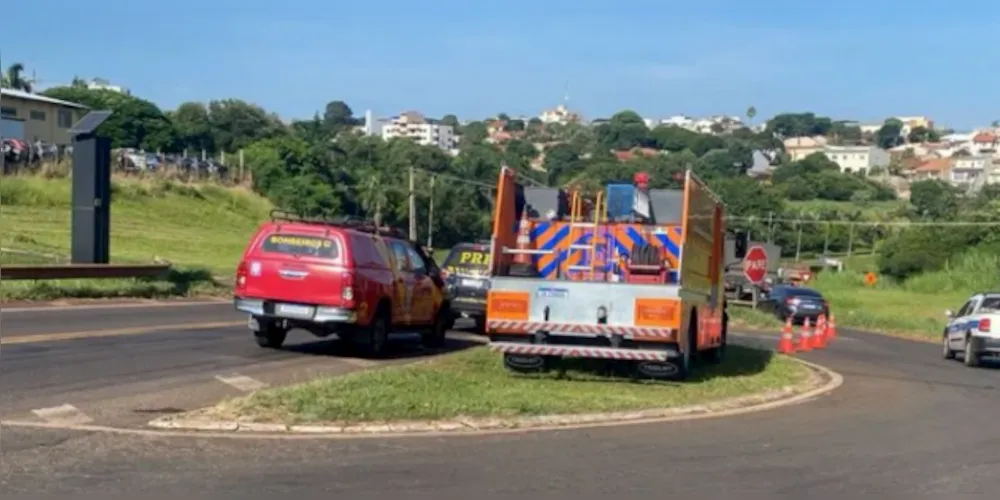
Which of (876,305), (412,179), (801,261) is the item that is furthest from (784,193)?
(412,179)

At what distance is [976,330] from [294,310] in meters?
15.1

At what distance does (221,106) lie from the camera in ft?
356

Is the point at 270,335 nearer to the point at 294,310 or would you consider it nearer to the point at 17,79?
the point at 294,310

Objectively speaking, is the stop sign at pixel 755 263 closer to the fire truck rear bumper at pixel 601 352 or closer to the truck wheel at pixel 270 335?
the truck wheel at pixel 270 335

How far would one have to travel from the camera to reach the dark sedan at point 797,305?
44.8 m

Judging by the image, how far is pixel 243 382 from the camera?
1530 centimetres

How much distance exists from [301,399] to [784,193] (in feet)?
320

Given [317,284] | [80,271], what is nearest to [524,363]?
[317,284]

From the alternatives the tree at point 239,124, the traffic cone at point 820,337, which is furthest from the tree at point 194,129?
the traffic cone at point 820,337

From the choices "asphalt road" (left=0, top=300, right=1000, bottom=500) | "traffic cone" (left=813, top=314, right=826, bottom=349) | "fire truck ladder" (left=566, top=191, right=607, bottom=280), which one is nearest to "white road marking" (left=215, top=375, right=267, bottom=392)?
"asphalt road" (left=0, top=300, right=1000, bottom=500)

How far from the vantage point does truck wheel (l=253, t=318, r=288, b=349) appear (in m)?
19.2

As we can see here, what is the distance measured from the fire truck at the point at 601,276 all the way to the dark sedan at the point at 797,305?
25518mm

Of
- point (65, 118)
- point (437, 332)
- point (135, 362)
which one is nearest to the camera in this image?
point (135, 362)

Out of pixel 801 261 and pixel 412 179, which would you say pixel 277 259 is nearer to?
pixel 412 179
